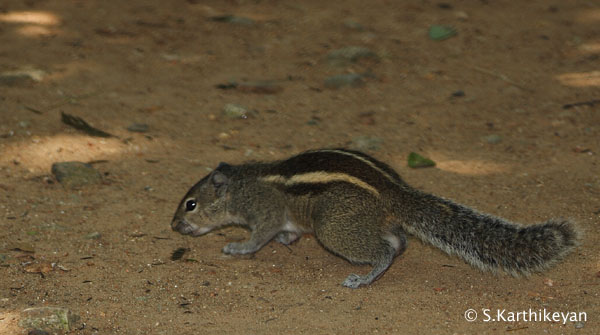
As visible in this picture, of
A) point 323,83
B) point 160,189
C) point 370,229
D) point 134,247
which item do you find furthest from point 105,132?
point 370,229

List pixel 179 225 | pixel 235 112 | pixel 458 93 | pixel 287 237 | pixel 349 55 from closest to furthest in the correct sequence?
pixel 179 225 → pixel 287 237 → pixel 235 112 → pixel 458 93 → pixel 349 55

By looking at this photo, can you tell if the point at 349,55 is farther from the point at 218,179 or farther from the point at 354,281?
the point at 354,281

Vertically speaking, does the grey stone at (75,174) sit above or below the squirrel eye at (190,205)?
below

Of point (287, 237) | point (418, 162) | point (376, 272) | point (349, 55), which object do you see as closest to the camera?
point (376, 272)

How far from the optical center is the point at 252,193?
5844mm

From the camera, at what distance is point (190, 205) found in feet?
19.2

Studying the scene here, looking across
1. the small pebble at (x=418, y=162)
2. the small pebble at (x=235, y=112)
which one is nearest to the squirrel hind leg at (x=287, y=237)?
the small pebble at (x=418, y=162)

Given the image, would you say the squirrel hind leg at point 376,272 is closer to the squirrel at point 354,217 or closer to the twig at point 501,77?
the squirrel at point 354,217

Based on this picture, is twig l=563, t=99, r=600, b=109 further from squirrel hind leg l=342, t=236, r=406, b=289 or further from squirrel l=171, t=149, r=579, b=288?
squirrel hind leg l=342, t=236, r=406, b=289

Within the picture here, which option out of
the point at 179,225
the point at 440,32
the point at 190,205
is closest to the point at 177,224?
the point at 179,225

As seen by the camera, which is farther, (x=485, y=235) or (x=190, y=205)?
(x=190, y=205)

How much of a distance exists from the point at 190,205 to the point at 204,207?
4.8 inches

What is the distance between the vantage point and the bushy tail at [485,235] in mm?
4535

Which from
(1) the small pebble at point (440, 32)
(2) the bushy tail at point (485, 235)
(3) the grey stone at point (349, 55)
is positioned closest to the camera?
(2) the bushy tail at point (485, 235)
